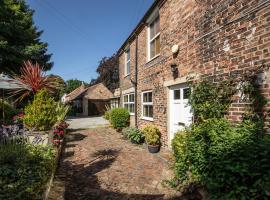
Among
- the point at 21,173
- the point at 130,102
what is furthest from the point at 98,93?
the point at 21,173

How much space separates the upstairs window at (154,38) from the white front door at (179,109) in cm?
242

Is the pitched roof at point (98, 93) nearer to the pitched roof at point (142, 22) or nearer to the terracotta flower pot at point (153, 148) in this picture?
the pitched roof at point (142, 22)

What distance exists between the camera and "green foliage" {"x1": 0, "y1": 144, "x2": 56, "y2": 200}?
3441 mm

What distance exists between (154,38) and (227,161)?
7.63m

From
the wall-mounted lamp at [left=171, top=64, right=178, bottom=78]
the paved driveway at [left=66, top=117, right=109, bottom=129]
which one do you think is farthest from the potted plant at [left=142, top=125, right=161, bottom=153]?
the paved driveway at [left=66, top=117, right=109, bottom=129]

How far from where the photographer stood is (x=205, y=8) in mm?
5965

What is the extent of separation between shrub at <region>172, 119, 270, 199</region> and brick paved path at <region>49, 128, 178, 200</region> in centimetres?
95

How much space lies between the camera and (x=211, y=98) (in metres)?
5.40

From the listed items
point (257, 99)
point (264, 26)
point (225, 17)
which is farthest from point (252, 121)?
point (225, 17)

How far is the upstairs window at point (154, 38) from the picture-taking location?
32.7 feet

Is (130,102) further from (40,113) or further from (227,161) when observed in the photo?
(227,161)

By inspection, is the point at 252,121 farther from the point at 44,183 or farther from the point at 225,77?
the point at 44,183

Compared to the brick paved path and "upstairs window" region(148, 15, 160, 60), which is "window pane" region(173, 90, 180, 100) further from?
"upstairs window" region(148, 15, 160, 60)

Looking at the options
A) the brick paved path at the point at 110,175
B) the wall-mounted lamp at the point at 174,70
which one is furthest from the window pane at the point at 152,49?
the brick paved path at the point at 110,175
